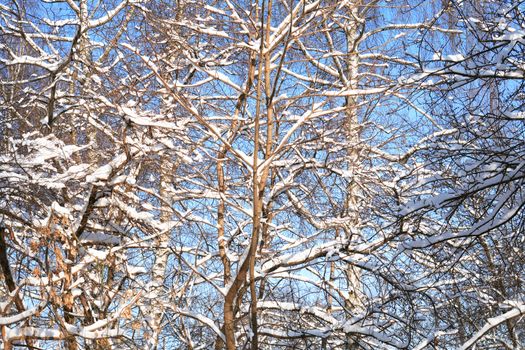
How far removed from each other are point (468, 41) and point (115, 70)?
3.39 metres

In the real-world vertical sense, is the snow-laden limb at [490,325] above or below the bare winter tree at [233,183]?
below

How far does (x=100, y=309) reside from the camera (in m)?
5.43

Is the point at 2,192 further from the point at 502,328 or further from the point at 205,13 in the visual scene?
the point at 502,328

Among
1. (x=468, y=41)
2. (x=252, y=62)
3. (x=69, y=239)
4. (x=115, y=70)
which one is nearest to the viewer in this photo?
(x=69, y=239)

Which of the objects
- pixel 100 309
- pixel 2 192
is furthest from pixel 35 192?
pixel 100 309

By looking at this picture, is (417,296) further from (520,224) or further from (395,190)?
(520,224)

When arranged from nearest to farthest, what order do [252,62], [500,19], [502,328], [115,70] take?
[500,19], [252,62], [115,70], [502,328]

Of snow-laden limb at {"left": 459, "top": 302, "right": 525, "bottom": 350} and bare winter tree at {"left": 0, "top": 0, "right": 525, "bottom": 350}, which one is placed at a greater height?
bare winter tree at {"left": 0, "top": 0, "right": 525, "bottom": 350}

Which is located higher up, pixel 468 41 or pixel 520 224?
pixel 468 41

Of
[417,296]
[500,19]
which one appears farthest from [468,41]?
[417,296]

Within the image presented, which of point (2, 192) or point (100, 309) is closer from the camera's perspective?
point (2, 192)

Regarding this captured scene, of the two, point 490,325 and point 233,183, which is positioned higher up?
point 233,183

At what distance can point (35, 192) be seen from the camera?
5168 mm

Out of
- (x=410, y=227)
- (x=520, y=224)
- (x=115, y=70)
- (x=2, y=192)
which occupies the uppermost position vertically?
(x=115, y=70)
